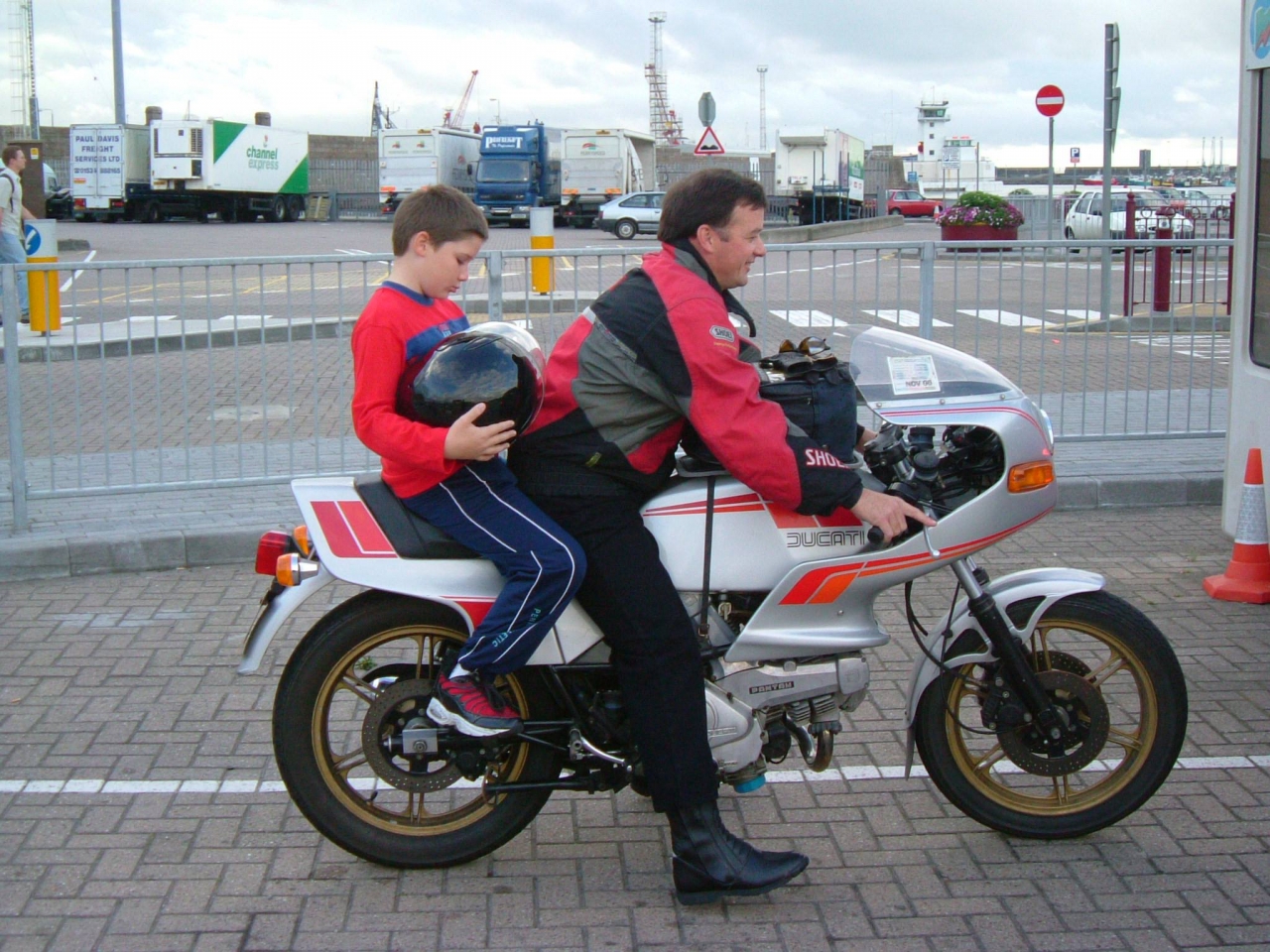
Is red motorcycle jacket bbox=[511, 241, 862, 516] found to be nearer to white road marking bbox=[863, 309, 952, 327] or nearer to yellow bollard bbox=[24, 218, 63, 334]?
yellow bollard bbox=[24, 218, 63, 334]

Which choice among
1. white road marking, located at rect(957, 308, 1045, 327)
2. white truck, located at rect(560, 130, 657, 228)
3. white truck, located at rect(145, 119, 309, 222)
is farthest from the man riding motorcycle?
white truck, located at rect(145, 119, 309, 222)

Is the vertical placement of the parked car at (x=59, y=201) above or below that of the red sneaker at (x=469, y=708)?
above

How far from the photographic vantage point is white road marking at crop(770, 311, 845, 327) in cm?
763

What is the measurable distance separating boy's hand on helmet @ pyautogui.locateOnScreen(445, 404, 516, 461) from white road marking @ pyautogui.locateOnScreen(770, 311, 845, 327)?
4.23m

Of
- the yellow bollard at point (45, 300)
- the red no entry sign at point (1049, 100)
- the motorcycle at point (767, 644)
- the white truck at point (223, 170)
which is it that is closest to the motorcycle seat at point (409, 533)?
the motorcycle at point (767, 644)

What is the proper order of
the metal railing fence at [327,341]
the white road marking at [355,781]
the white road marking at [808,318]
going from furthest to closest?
Answer: the white road marking at [808,318] < the metal railing fence at [327,341] < the white road marking at [355,781]

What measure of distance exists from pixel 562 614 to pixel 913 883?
3.78 feet

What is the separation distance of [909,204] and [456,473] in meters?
59.3

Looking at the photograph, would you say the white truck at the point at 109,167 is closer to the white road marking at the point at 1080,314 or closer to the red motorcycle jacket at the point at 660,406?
the white road marking at the point at 1080,314

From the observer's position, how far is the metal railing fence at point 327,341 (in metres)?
7.39

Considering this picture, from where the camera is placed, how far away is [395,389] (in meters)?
3.57

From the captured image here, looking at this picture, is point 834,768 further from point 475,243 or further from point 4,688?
point 4,688

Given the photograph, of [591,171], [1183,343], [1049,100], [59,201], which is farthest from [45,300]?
[59,201]

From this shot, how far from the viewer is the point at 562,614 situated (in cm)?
360
